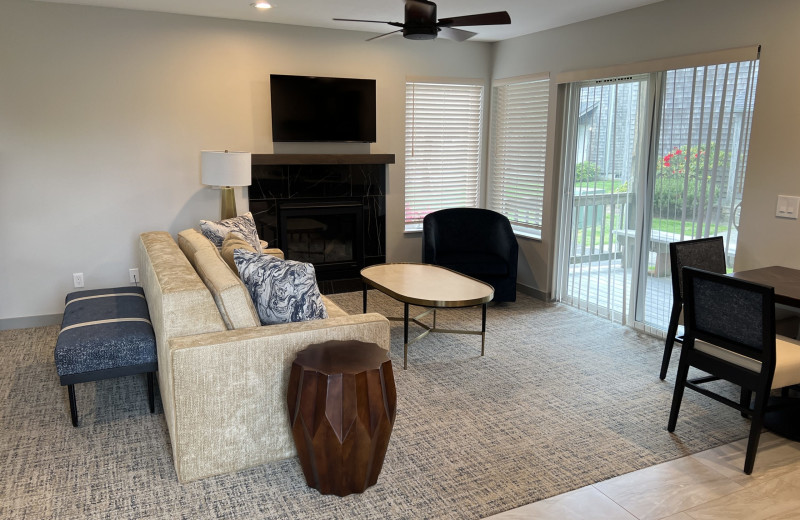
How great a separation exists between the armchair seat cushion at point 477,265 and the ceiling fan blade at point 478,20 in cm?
227

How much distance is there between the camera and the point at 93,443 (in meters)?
2.89

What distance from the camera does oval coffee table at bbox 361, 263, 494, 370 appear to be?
12.4ft

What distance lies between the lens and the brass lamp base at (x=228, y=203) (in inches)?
190

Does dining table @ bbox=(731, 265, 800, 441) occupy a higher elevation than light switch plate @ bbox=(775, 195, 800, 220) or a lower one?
lower

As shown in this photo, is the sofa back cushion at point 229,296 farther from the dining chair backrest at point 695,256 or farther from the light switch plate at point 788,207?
the light switch plate at point 788,207

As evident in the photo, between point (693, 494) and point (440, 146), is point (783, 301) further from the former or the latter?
point (440, 146)

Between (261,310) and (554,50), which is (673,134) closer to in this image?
(554,50)

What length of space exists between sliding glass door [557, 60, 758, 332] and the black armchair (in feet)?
1.84

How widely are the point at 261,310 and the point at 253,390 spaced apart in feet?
1.37

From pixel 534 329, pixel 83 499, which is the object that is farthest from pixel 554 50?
pixel 83 499

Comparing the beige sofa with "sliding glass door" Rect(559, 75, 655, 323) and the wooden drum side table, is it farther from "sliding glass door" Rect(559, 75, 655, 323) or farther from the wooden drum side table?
"sliding glass door" Rect(559, 75, 655, 323)

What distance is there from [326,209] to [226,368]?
319 cm

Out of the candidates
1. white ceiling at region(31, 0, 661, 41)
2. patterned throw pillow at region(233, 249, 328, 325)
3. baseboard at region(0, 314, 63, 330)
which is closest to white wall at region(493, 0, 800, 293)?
white ceiling at region(31, 0, 661, 41)

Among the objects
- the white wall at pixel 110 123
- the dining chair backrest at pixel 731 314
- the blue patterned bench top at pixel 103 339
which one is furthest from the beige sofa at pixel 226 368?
the white wall at pixel 110 123
